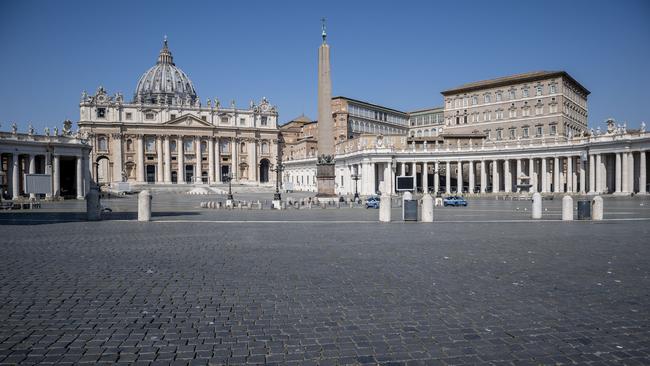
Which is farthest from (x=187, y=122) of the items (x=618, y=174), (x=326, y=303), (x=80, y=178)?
(x=326, y=303)

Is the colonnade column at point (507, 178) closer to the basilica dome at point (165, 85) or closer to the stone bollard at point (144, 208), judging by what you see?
the stone bollard at point (144, 208)

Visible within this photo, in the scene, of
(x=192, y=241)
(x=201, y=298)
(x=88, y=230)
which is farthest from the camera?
(x=88, y=230)

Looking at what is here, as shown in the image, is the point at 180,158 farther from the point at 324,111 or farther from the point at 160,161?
the point at 324,111

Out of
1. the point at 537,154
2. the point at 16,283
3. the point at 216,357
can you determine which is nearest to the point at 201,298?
the point at 216,357

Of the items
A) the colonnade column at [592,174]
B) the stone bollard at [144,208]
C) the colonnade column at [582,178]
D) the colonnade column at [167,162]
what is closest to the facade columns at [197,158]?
the colonnade column at [167,162]

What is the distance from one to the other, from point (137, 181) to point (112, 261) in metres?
99.8

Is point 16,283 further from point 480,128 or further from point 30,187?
point 480,128

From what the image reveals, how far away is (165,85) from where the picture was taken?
435ft

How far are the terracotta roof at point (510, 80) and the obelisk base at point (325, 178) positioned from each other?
50.0m

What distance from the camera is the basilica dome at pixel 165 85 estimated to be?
130 m

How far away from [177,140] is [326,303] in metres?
107

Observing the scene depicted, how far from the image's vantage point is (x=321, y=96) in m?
38.2

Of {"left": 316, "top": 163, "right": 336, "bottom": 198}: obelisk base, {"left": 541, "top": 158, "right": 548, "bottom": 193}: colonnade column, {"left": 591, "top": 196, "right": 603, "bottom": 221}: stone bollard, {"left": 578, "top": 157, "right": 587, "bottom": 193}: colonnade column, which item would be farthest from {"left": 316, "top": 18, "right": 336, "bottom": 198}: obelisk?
{"left": 541, "top": 158, "right": 548, "bottom": 193}: colonnade column

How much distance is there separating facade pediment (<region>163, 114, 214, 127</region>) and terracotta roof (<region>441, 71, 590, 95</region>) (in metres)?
55.1
